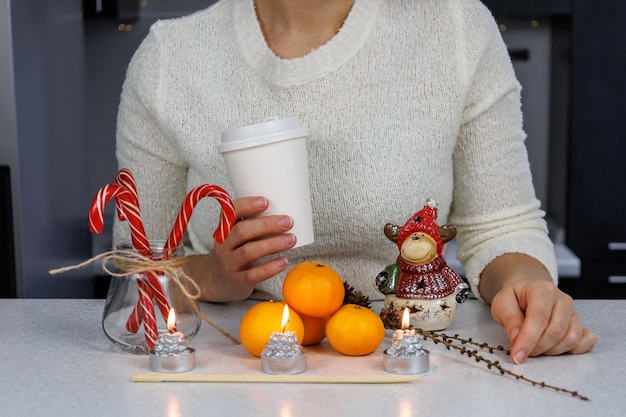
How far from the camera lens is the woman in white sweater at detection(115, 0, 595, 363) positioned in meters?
1.29

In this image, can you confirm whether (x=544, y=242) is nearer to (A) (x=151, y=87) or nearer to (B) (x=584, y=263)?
(A) (x=151, y=87)

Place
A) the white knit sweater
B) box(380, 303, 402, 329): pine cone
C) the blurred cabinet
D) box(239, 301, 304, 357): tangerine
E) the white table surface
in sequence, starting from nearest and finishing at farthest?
the white table surface, box(239, 301, 304, 357): tangerine, box(380, 303, 402, 329): pine cone, the white knit sweater, the blurred cabinet

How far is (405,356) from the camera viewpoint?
0.90 metres

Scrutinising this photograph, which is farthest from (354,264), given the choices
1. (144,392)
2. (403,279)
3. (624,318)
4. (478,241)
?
(144,392)

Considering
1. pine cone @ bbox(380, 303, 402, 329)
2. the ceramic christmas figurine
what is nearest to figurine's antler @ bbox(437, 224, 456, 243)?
the ceramic christmas figurine

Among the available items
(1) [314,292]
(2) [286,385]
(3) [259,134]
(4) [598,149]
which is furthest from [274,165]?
(4) [598,149]

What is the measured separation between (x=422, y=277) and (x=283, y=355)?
8.9 inches

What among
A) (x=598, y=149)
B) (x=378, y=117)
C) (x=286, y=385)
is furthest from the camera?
(x=598, y=149)

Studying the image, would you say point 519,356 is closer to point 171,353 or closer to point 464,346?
point 464,346

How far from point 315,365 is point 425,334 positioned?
0.13 meters

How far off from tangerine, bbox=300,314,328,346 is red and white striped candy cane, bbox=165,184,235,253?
130 millimetres

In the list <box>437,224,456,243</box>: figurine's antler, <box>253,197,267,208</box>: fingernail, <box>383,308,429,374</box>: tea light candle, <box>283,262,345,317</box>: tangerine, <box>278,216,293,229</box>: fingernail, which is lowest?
<box>383,308,429,374</box>: tea light candle

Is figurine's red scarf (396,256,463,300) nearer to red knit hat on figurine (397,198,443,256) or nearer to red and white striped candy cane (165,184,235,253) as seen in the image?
red knit hat on figurine (397,198,443,256)

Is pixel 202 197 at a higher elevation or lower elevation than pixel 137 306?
higher
